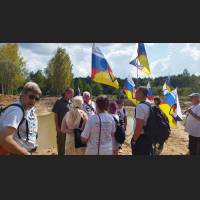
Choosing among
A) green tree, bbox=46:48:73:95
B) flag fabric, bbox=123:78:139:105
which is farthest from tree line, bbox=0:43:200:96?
flag fabric, bbox=123:78:139:105

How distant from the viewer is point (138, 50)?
7.43 metres

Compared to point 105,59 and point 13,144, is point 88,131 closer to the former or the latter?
point 13,144

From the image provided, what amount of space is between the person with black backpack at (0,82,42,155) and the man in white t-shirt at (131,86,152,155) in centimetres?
177

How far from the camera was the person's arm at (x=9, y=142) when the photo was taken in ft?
10.3

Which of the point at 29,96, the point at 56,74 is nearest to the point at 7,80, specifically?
the point at 56,74

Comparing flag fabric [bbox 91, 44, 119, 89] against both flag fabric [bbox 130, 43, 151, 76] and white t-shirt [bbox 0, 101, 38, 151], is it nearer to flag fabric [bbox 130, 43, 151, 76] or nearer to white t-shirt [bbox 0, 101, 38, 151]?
flag fabric [bbox 130, 43, 151, 76]

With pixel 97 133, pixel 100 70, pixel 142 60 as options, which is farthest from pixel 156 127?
pixel 142 60

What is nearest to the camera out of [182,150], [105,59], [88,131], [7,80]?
[88,131]

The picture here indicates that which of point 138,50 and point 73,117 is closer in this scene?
point 73,117

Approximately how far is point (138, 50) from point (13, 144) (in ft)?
16.0

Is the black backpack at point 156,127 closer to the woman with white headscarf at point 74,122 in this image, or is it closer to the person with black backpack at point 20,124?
the woman with white headscarf at point 74,122

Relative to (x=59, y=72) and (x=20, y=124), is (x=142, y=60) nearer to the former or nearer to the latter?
(x=20, y=124)

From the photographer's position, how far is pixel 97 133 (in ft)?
14.3

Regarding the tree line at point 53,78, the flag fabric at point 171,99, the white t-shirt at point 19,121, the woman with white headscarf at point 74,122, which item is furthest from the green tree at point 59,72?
the white t-shirt at point 19,121
